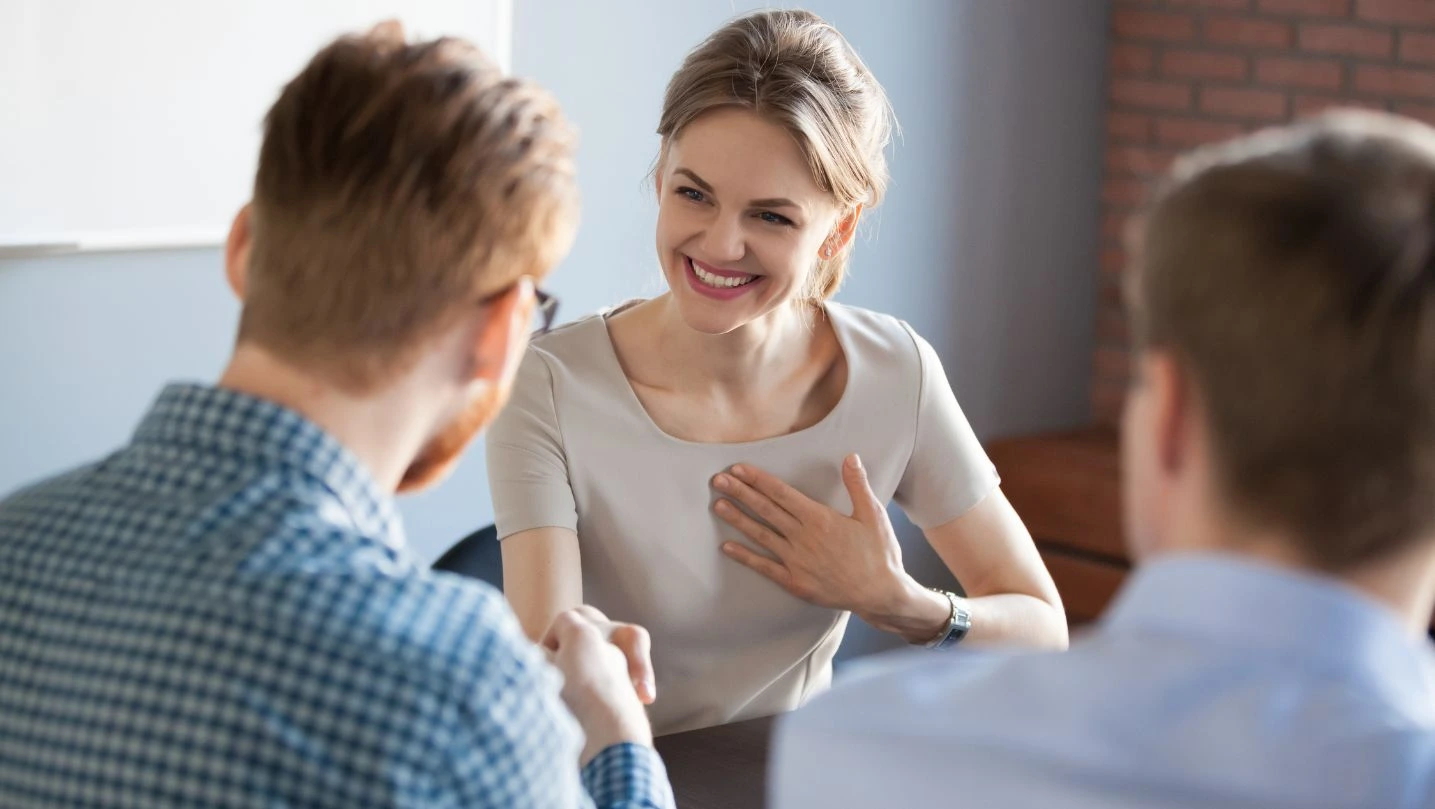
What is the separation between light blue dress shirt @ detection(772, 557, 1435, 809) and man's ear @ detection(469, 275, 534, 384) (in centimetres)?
37

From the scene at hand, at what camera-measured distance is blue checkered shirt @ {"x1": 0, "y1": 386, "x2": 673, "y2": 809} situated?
2.98ft

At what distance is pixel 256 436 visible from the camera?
1.00 m

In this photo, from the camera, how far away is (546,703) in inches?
38.9

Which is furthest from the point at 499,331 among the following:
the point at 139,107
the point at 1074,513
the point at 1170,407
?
the point at 1074,513

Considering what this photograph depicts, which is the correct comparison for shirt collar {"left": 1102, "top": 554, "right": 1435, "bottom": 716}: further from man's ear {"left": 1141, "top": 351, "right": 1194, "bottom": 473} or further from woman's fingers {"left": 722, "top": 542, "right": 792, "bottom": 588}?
woman's fingers {"left": 722, "top": 542, "right": 792, "bottom": 588}

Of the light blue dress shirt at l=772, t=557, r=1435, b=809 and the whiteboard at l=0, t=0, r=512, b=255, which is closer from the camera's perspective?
the light blue dress shirt at l=772, t=557, r=1435, b=809

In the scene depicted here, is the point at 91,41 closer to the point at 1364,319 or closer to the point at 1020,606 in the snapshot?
the point at 1020,606

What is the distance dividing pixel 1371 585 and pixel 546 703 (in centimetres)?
47

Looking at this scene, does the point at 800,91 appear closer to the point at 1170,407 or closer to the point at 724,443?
the point at 724,443

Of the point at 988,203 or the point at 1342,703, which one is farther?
the point at 988,203

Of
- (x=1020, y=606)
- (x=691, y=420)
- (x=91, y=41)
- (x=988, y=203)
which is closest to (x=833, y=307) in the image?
(x=691, y=420)

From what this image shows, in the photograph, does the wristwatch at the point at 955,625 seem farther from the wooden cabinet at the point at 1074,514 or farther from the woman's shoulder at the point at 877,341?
the wooden cabinet at the point at 1074,514

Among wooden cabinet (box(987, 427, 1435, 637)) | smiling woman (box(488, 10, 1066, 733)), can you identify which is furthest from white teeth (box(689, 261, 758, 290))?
wooden cabinet (box(987, 427, 1435, 637))

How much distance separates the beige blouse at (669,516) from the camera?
1981mm
